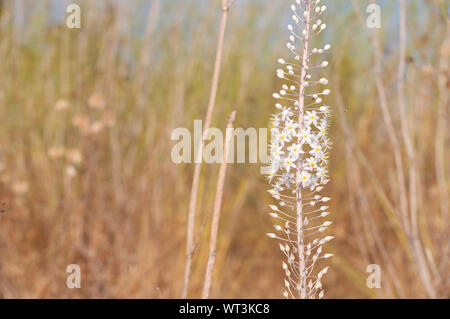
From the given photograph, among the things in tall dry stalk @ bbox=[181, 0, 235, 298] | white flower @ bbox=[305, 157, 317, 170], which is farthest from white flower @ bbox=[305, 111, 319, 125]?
tall dry stalk @ bbox=[181, 0, 235, 298]

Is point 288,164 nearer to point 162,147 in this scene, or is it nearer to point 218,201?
point 218,201

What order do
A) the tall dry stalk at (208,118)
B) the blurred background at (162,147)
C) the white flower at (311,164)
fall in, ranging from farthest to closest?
the blurred background at (162,147), the tall dry stalk at (208,118), the white flower at (311,164)

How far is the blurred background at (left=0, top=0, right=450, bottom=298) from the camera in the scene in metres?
2.00

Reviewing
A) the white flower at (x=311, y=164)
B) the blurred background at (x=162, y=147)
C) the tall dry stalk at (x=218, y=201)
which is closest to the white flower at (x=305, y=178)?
the white flower at (x=311, y=164)

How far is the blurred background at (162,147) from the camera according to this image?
6.56ft

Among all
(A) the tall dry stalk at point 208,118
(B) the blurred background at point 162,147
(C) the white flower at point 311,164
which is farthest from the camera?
(B) the blurred background at point 162,147

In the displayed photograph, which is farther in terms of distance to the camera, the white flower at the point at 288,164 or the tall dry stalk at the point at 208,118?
the tall dry stalk at the point at 208,118

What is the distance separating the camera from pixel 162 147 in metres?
2.18

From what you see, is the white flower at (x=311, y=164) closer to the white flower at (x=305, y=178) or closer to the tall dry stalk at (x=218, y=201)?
the white flower at (x=305, y=178)

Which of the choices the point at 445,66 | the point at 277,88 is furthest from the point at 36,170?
the point at 445,66

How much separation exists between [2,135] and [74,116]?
41 cm

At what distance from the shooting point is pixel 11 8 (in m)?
2.49

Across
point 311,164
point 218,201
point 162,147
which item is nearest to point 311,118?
point 311,164

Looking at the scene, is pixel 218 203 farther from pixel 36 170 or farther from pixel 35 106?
pixel 35 106
